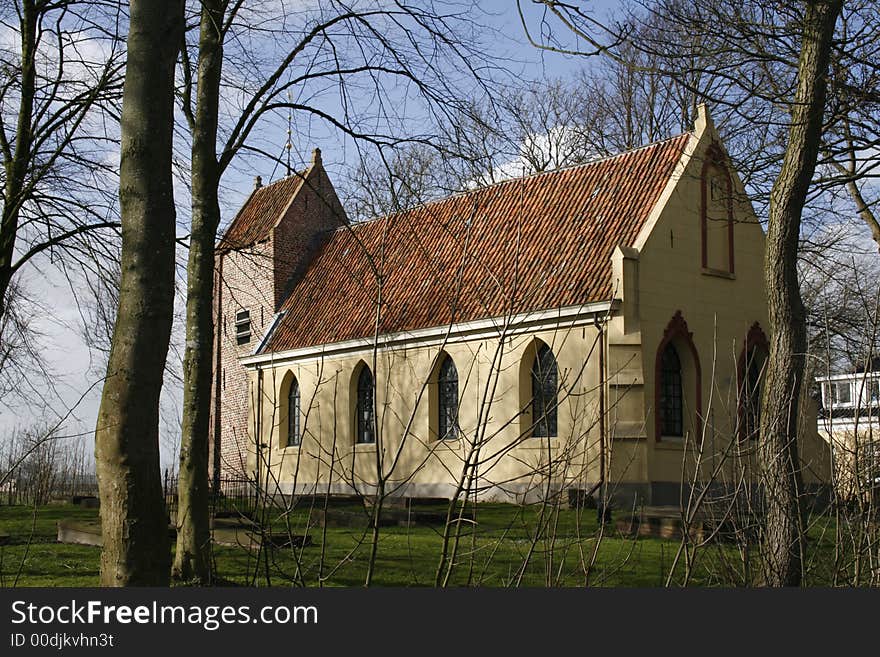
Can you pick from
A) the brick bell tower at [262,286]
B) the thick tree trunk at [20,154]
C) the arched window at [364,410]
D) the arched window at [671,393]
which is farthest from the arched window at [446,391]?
the thick tree trunk at [20,154]

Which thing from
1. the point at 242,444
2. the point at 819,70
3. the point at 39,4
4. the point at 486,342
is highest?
the point at 39,4

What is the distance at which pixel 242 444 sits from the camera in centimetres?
3262

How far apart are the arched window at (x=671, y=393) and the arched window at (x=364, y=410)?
345 inches

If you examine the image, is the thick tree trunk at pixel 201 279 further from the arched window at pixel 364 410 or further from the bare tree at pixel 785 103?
the arched window at pixel 364 410

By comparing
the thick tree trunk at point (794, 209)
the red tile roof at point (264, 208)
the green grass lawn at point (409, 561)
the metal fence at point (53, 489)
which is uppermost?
the red tile roof at point (264, 208)

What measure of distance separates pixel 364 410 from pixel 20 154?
14657 mm

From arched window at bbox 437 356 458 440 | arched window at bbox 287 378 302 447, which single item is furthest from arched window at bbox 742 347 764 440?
arched window at bbox 287 378 302 447

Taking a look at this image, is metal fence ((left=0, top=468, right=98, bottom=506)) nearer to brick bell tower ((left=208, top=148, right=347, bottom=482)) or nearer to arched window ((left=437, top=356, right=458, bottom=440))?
brick bell tower ((left=208, top=148, right=347, bottom=482))

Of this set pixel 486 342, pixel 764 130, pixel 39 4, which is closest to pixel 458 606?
pixel 764 130

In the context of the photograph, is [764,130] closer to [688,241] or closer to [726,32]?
[726,32]

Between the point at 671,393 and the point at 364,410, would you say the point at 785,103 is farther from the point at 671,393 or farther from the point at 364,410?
the point at 364,410

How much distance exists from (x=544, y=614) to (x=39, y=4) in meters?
15.8

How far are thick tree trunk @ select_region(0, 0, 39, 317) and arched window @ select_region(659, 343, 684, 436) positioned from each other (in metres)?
14.5

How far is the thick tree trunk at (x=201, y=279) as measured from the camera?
9945 mm
